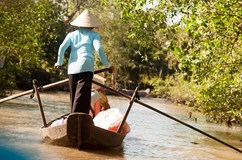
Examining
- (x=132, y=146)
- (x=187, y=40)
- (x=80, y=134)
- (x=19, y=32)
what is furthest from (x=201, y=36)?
(x=19, y=32)

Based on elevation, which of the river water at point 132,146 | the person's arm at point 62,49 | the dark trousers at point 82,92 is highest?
the person's arm at point 62,49

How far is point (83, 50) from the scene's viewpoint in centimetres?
802

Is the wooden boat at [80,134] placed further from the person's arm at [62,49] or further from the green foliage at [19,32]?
the green foliage at [19,32]

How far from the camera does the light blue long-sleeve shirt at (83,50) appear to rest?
793 centimetres

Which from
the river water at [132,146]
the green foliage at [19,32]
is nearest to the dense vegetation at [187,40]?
the green foliage at [19,32]

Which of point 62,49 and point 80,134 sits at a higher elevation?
point 62,49

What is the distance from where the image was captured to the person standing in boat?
25.9 ft

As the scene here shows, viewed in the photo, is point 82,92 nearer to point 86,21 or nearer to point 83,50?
point 83,50

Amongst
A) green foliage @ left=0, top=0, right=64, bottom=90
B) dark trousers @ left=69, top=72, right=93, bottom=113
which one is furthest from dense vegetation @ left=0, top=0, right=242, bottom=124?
dark trousers @ left=69, top=72, right=93, bottom=113

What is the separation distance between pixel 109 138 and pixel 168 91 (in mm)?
28660

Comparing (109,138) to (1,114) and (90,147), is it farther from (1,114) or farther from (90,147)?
(1,114)

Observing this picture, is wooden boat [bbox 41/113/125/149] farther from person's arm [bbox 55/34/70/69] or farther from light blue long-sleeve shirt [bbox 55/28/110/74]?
person's arm [bbox 55/34/70/69]

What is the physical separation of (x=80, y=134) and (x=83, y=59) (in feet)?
3.84

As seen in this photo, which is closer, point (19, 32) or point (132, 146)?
point (132, 146)
